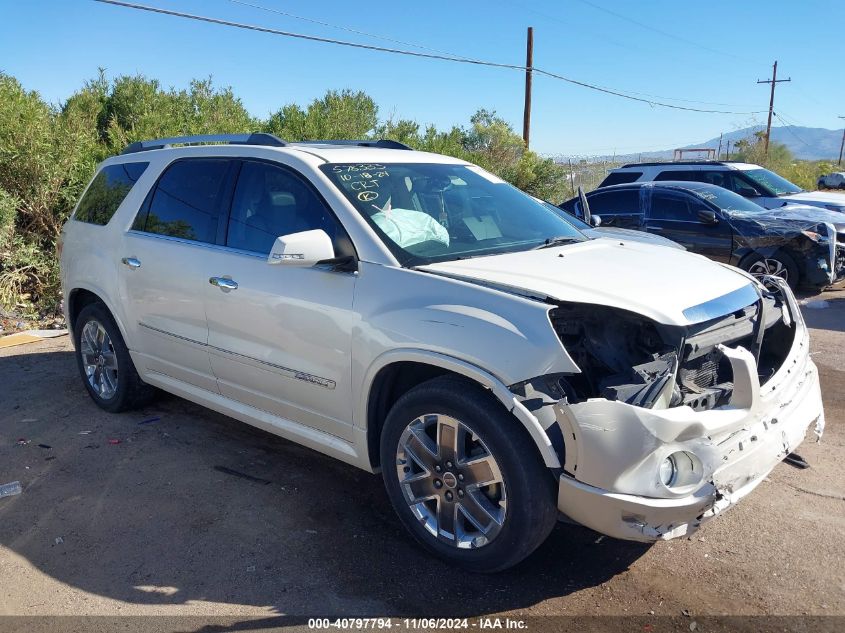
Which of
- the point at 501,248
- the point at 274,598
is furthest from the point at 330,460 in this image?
the point at 501,248

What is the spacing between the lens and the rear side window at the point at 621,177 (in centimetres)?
1365

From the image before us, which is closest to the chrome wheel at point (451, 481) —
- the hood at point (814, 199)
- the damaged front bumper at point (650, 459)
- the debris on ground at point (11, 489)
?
the damaged front bumper at point (650, 459)

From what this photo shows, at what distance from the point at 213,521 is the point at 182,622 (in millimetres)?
864

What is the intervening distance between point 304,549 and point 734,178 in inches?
487

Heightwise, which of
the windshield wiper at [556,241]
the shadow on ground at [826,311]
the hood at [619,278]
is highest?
the windshield wiper at [556,241]

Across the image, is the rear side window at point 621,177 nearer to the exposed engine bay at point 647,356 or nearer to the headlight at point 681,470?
the exposed engine bay at point 647,356

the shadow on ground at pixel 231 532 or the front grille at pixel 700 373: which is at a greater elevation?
the front grille at pixel 700 373

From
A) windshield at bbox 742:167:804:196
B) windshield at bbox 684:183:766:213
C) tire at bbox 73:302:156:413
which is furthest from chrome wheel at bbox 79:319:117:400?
windshield at bbox 742:167:804:196

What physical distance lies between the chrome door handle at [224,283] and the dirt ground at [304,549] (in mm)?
1178

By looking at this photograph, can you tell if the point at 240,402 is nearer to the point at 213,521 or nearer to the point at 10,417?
the point at 213,521

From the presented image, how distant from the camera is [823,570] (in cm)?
329

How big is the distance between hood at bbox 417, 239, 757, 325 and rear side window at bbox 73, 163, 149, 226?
2821mm

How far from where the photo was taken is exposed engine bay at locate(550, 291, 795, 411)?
2.97m

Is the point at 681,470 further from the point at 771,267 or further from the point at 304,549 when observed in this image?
the point at 771,267
